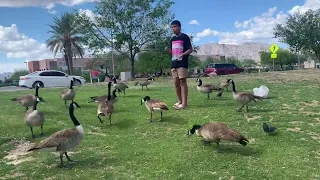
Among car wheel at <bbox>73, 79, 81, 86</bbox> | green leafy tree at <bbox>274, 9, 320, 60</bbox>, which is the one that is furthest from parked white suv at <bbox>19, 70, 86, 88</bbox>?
green leafy tree at <bbox>274, 9, 320, 60</bbox>

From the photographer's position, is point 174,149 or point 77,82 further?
Result: point 77,82

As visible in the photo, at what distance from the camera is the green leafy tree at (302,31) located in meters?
47.6

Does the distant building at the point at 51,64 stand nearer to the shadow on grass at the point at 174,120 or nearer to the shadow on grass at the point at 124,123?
the shadow on grass at the point at 124,123

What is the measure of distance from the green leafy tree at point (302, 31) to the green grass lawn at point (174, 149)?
39.9 m

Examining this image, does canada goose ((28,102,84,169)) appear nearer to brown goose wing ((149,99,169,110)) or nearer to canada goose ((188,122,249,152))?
canada goose ((188,122,249,152))

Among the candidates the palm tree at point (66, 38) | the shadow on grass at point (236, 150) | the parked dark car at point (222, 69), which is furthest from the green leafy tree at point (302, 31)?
the shadow on grass at point (236, 150)

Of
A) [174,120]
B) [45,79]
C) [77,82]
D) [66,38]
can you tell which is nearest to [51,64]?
[66,38]

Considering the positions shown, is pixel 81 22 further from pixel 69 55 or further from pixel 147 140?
pixel 147 140

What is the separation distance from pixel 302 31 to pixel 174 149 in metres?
45.8

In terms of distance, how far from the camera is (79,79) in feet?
105

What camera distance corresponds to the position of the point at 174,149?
7.41m

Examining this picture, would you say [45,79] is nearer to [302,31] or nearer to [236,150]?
[236,150]

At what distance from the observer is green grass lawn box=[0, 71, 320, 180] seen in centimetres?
616

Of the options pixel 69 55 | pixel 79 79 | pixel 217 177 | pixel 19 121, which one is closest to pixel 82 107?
pixel 19 121
